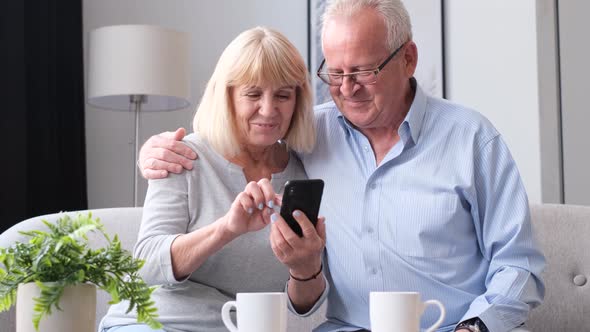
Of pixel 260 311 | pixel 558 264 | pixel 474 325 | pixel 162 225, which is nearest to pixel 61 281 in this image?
pixel 260 311

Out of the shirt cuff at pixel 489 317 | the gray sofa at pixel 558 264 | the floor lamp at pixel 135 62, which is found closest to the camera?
the shirt cuff at pixel 489 317

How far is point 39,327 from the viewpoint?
1172 mm

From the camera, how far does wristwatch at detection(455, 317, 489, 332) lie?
1597 millimetres

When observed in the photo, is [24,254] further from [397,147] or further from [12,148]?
[12,148]

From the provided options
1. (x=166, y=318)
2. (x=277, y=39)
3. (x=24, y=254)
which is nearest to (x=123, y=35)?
(x=277, y=39)

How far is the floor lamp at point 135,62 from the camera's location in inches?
129

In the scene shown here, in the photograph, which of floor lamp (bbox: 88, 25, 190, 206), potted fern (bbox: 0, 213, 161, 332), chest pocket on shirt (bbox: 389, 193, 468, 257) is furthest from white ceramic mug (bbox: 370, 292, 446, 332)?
floor lamp (bbox: 88, 25, 190, 206)

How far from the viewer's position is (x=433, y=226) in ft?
5.72

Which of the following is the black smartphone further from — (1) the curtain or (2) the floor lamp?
(1) the curtain

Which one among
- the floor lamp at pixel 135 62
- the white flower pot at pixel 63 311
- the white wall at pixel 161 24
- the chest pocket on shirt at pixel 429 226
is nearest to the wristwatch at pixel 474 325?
the chest pocket on shirt at pixel 429 226

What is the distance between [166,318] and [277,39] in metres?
0.64

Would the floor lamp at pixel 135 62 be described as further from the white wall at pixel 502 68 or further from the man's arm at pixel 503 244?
the man's arm at pixel 503 244

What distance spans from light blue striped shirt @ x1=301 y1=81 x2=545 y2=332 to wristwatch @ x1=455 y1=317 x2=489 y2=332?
64mm

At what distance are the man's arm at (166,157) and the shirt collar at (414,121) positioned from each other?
0.36 m
